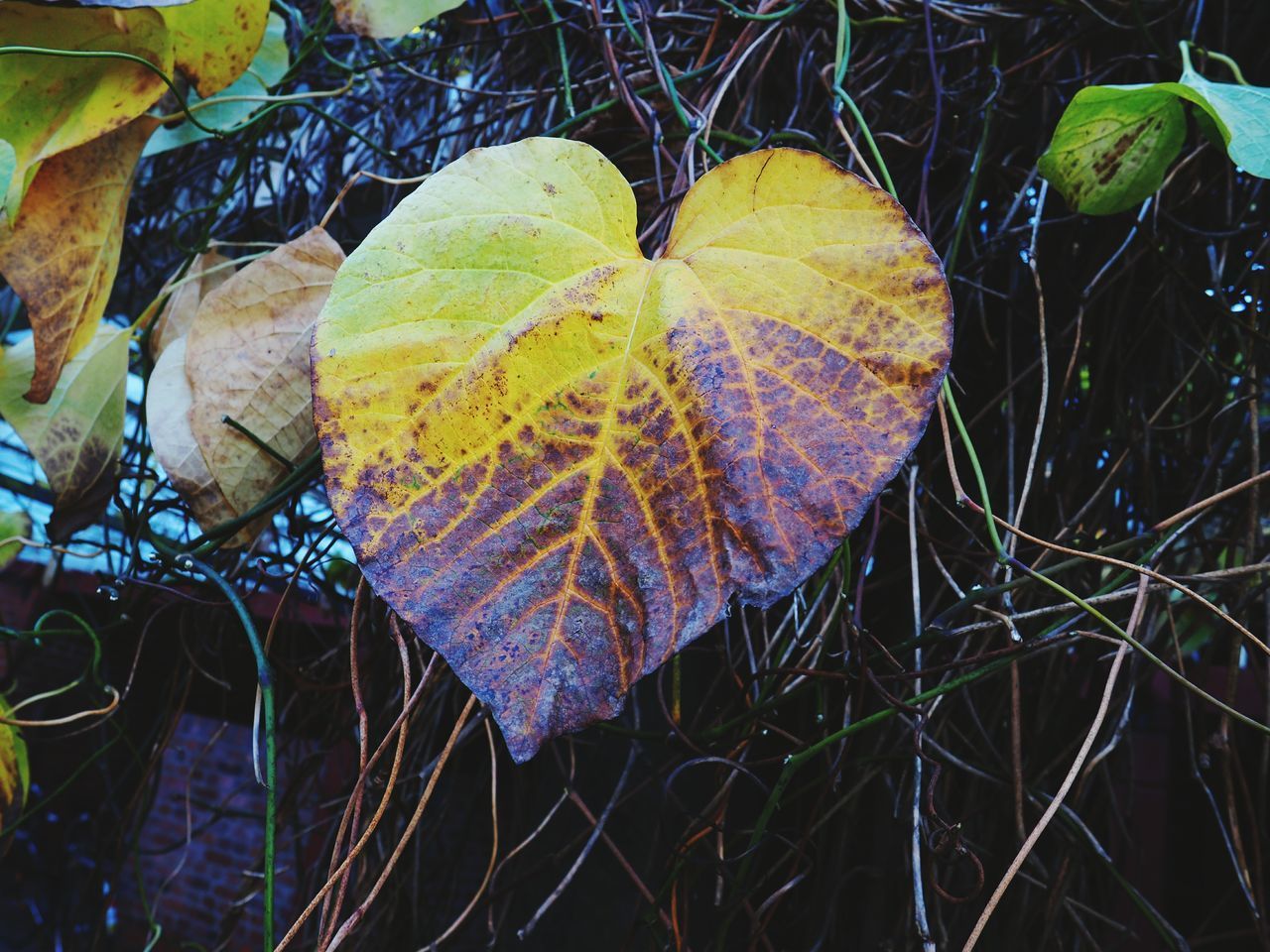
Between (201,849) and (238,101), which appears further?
(201,849)

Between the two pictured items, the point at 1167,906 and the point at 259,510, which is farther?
the point at 1167,906

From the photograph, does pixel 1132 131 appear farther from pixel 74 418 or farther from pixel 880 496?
pixel 74 418

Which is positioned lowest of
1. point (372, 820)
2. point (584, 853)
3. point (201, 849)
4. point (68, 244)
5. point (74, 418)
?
point (201, 849)

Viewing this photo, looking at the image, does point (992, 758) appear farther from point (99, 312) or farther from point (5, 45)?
point (5, 45)

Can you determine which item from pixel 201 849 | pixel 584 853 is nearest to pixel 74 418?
pixel 584 853

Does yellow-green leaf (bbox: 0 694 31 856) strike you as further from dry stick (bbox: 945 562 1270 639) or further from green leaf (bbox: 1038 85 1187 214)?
green leaf (bbox: 1038 85 1187 214)

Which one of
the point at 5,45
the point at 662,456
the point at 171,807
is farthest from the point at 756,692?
the point at 171,807

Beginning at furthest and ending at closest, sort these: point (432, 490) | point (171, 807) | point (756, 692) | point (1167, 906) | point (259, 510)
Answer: point (171, 807) < point (1167, 906) < point (756, 692) < point (259, 510) < point (432, 490)
